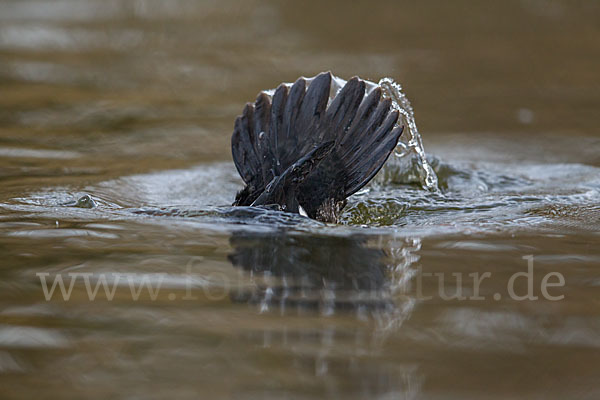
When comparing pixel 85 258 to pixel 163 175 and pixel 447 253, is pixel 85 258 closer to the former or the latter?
pixel 447 253

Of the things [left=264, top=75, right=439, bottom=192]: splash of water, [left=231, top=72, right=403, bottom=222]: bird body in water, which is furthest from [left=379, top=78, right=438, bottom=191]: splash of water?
[left=231, top=72, right=403, bottom=222]: bird body in water

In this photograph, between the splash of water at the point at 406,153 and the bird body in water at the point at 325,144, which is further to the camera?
the splash of water at the point at 406,153

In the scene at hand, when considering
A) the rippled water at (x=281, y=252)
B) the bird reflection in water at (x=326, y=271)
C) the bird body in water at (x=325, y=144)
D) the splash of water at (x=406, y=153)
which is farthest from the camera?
the splash of water at (x=406, y=153)

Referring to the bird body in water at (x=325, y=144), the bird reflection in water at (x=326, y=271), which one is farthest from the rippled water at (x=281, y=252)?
the bird body in water at (x=325, y=144)

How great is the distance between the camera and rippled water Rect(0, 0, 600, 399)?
196 centimetres

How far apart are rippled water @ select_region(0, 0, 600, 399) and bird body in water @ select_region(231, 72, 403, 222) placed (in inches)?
5.9

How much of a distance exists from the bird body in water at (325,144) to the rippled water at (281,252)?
151 mm

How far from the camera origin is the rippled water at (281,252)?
6.43 ft

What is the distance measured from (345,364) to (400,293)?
549mm

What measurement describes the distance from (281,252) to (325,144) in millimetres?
704

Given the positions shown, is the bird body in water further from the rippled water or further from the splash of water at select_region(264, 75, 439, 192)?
the splash of water at select_region(264, 75, 439, 192)

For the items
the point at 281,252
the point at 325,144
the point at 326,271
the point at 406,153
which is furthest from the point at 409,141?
the point at 326,271

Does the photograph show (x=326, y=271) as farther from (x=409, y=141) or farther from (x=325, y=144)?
(x=409, y=141)

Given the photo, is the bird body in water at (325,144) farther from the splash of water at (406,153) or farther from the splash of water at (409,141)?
the splash of water at (409,141)
